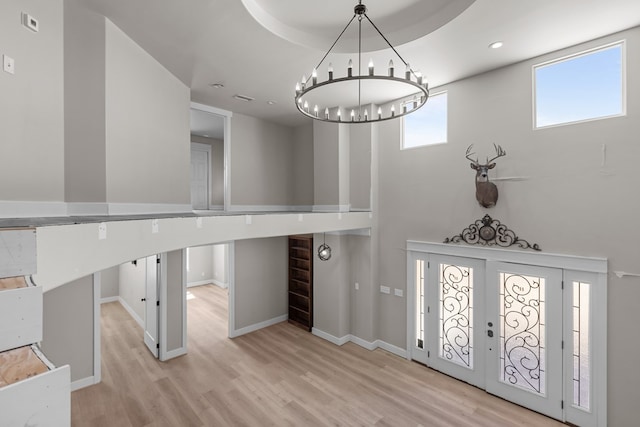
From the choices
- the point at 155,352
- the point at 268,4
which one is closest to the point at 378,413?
the point at 155,352

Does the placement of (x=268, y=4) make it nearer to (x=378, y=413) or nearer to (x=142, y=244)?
(x=142, y=244)

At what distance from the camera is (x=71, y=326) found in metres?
4.30

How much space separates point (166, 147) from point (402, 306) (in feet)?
15.4

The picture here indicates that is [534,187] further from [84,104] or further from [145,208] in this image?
[84,104]

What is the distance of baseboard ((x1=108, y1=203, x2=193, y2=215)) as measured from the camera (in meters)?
3.28

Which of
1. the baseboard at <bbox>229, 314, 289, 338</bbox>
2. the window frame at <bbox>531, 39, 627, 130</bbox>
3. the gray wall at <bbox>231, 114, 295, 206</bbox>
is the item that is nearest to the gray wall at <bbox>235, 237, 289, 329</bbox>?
the baseboard at <bbox>229, 314, 289, 338</bbox>

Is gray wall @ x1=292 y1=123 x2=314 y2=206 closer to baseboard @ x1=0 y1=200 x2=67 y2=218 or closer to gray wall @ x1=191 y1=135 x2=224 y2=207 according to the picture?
gray wall @ x1=191 y1=135 x2=224 y2=207

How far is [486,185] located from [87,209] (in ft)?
16.0

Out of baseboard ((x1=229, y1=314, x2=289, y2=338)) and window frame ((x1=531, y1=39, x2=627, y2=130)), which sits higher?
window frame ((x1=531, y1=39, x2=627, y2=130))

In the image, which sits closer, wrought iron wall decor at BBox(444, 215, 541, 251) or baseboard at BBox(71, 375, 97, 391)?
wrought iron wall decor at BBox(444, 215, 541, 251)

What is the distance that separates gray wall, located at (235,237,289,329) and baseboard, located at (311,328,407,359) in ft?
4.17

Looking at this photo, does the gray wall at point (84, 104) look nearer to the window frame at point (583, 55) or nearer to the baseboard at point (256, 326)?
A: the baseboard at point (256, 326)

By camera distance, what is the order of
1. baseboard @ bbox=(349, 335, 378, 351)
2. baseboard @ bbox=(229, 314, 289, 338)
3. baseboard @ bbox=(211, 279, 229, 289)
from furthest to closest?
baseboard @ bbox=(211, 279, 229, 289) < baseboard @ bbox=(229, 314, 289, 338) < baseboard @ bbox=(349, 335, 378, 351)

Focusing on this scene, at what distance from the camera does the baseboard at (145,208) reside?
10.8ft
